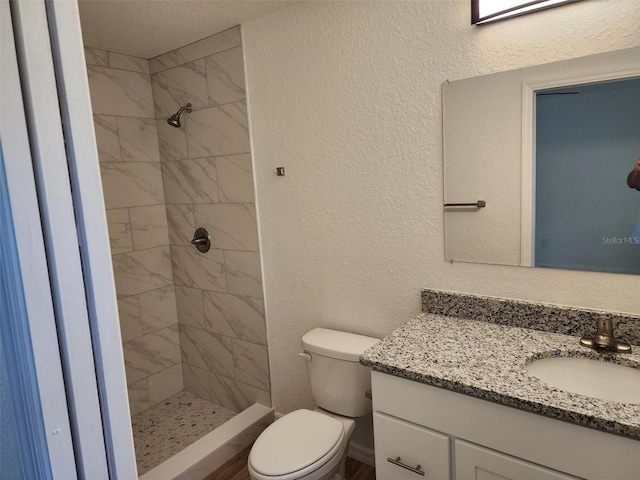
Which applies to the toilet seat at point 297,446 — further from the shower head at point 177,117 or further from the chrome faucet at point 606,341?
the shower head at point 177,117

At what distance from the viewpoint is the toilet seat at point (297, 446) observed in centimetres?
153

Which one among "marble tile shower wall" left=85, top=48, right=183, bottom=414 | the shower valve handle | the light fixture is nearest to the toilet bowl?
the shower valve handle

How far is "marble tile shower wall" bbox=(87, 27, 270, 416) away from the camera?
236cm

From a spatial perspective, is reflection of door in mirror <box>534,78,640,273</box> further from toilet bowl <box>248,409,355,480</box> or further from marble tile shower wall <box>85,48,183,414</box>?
marble tile shower wall <box>85,48,183,414</box>

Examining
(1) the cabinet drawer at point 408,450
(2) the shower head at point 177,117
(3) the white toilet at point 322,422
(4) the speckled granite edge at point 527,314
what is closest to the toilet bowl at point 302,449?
(3) the white toilet at point 322,422

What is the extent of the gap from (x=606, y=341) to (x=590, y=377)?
0.42ft

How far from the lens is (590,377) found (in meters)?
1.34

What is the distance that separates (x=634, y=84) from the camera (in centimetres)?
129

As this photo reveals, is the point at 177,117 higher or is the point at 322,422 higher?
the point at 177,117

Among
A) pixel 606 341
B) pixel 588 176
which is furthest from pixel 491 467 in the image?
pixel 588 176

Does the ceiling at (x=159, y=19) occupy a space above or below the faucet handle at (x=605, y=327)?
above

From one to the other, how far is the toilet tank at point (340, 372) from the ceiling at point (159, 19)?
1.64 metres

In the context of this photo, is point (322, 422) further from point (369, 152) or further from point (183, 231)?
point (183, 231)

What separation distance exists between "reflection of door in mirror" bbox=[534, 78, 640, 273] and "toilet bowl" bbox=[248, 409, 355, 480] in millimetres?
1087
